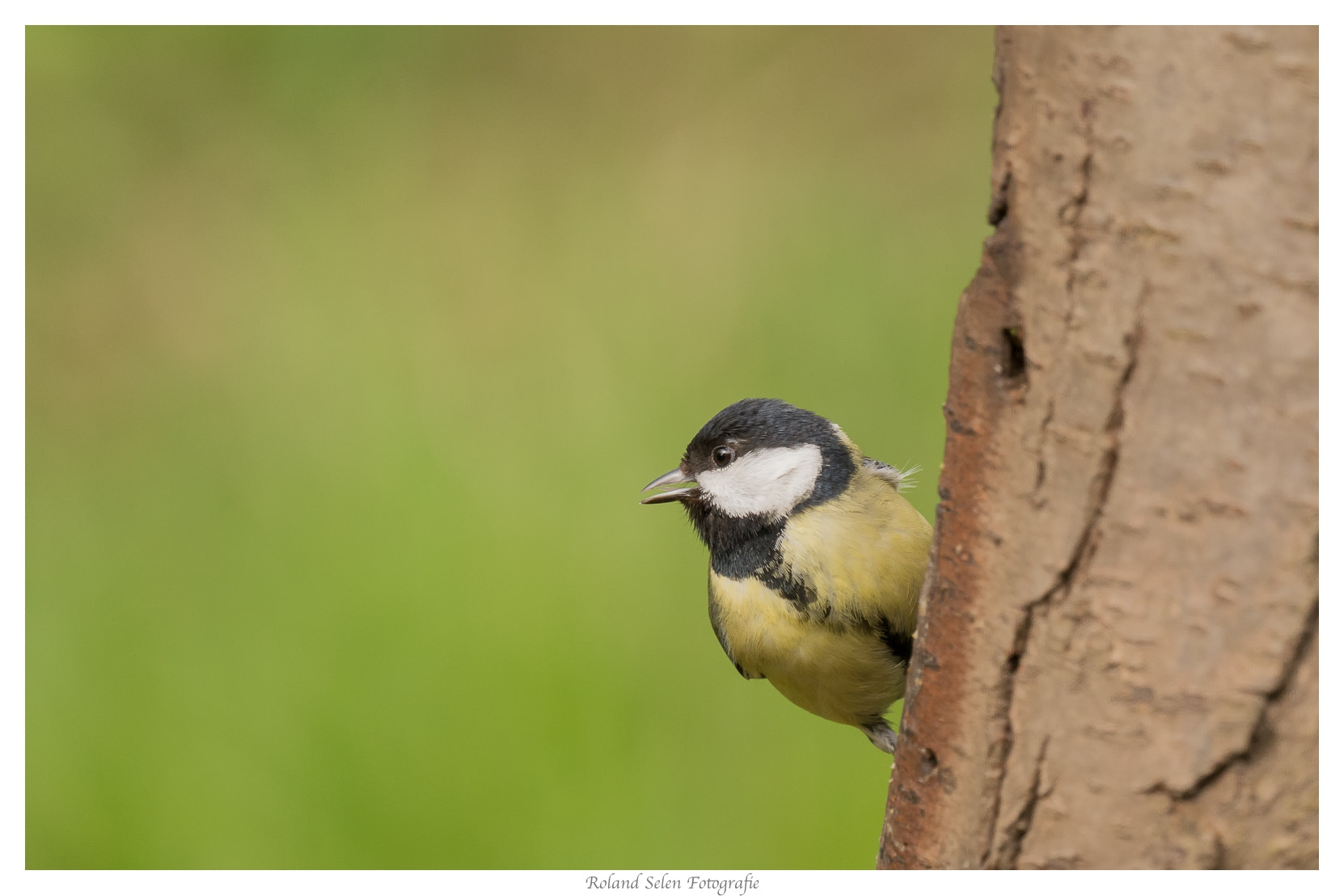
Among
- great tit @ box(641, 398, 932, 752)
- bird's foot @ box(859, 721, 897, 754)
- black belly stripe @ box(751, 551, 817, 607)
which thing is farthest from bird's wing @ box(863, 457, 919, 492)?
bird's foot @ box(859, 721, 897, 754)

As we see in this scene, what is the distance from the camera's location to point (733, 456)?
178cm

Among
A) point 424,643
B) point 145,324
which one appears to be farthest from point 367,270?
point 424,643

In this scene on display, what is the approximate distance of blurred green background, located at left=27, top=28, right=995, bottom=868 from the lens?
8.29 feet

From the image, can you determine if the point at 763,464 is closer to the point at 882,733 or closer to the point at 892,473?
the point at 892,473

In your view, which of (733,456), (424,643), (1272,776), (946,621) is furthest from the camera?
(424,643)

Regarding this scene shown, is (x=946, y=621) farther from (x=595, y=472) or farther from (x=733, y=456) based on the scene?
(x=595, y=472)

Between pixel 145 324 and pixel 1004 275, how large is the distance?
2.89 meters

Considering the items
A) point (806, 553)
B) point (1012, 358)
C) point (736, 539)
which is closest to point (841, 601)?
point (806, 553)

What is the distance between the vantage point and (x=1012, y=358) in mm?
1046

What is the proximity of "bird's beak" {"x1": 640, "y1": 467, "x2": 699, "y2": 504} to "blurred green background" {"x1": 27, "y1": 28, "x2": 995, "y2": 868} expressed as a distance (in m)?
0.76

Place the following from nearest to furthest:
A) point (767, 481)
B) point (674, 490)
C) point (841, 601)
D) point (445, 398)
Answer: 1. point (841, 601)
2. point (767, 481)
3. point (674, 490)
4. point (445, 398)

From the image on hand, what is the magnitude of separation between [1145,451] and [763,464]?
33.2 inches

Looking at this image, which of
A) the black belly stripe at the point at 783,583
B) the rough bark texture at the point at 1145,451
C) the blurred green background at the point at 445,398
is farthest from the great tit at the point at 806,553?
the blurred green background at the point at 445,398

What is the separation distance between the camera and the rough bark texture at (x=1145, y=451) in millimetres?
889
